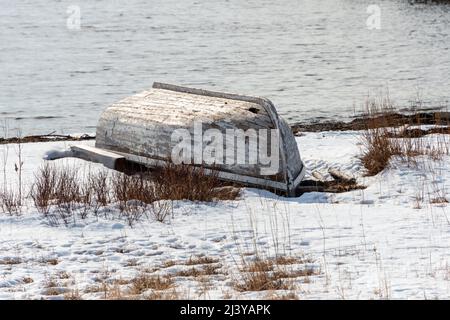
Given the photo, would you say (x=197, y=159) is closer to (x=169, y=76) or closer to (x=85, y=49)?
(x=169, y=76)

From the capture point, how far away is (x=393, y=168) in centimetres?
1274

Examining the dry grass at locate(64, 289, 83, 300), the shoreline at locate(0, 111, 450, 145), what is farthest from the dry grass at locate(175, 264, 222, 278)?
the shoreline at locate(0, 111, 450, 145)

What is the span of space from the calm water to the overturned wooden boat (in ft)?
23.9

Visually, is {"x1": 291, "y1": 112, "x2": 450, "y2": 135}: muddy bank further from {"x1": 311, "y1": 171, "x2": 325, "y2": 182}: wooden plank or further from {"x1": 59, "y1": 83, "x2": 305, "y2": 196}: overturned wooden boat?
{"x1": 59, "y1": 83, "x2": 305, "y2": 196}: overturned wooden boat

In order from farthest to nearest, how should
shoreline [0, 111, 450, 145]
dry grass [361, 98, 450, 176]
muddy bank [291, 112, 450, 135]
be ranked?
muddy bank [291, 112, 450, 135] < shoreline [0, 111, 450, 145] < dry grass [361, 98, 450, 176]

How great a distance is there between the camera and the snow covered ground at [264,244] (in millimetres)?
7656

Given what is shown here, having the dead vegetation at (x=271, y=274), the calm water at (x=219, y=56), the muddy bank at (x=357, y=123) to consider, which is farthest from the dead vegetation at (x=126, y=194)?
the calm water at (x=219, y=56)

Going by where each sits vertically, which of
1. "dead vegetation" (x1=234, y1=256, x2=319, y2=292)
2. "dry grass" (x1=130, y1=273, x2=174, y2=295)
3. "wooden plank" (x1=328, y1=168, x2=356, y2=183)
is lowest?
"dry grass" (x1=130, y1=273, x2=174, y2=295)

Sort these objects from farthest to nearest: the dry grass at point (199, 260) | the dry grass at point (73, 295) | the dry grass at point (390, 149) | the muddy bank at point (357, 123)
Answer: the muddy bank at point (357, 123) → the dry grass at point (390, 149) → the dry grass at point (199, 260) → the dry grass at point (73, 295)

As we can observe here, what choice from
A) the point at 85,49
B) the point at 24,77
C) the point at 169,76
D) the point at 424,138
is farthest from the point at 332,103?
the point at 85,49

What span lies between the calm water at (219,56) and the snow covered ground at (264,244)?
10.2 meters

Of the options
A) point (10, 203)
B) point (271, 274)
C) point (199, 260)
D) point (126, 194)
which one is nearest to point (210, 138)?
point (126, 194)

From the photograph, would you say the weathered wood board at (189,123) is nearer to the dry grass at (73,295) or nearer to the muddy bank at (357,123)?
the dry grass at (73,295)

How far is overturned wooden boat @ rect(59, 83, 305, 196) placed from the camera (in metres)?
12.2
